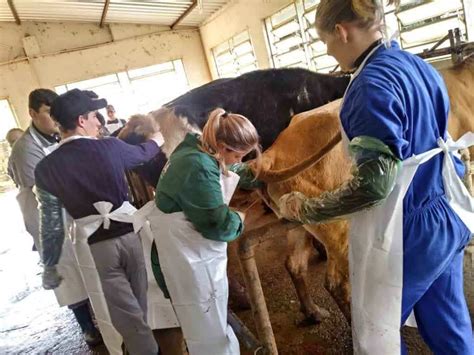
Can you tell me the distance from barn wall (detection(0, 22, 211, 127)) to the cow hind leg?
12126 mm

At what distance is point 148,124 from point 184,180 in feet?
4.81

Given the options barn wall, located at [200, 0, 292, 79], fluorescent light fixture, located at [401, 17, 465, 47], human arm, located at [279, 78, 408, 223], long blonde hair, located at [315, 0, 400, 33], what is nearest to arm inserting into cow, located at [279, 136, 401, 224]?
human arm, located at [279, 78, 408, 223]

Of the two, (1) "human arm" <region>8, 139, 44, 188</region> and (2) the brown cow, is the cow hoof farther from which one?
(1) "human arm" <region>8, 139, 44, 188</region>

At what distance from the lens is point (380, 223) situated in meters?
1.26

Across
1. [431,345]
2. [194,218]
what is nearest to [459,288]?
[431,345]

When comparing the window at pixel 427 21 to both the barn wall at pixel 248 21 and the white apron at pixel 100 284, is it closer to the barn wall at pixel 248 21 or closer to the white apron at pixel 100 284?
the barn wall at pixel 248 21

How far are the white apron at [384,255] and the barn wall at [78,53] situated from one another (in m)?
13.2

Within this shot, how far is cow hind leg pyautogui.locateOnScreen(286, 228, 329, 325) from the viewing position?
8.78ft

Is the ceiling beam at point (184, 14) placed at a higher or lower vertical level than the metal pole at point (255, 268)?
higher

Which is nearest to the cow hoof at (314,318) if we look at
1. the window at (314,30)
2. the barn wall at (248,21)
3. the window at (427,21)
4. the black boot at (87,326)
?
the black boot at (87,326)

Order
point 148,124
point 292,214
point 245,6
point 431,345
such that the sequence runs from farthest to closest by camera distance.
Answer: point 245,6
point 148,124
point 292,214
point 431,345

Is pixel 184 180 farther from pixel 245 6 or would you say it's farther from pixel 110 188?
pixel 245 6

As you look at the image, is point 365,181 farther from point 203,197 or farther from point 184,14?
point 184,14

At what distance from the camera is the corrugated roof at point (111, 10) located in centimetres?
1067
